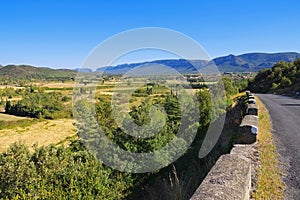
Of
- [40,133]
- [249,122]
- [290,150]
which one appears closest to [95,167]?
[249,122]

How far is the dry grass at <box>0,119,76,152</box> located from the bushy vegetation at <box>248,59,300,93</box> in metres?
38.1

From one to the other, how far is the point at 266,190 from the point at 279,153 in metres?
2.21

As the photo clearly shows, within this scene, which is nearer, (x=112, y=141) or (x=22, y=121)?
(x=112, y=141)

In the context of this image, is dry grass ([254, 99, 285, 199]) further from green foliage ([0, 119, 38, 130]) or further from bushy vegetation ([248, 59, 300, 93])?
green foliage ([0, 119, 38, 130])

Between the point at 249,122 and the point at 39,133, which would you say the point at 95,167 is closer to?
the point at 249,122

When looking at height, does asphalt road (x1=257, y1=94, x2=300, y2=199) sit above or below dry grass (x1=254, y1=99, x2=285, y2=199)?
below

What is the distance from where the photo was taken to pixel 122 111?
875 inches

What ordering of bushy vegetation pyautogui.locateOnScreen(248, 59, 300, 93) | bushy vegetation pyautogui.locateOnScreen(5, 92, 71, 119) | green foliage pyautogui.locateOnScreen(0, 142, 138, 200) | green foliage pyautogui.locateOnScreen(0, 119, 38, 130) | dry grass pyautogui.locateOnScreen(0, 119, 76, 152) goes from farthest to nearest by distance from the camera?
bushy vegetation pyautogui.locateOnScreen(5, 92, 71, 119) → green foliage pyautogui.locateOnScreen(0, 119, 38, 130) → dry grass pyautogui.locateOnScreen(0, 119, 76, 152) → bushy vegetation pyautogui.locateOnScreen(248, 59, 300, 93) → green foliage pyautogui.locateOnScreen(0, 142, 138, 200)

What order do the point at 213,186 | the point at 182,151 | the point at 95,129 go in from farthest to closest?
the point at 95,129, the point at 182,151, the point at 213,186

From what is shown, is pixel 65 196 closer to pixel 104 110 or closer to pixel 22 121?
pixel 104 110

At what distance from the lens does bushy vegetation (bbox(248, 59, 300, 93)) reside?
45719 millimetres

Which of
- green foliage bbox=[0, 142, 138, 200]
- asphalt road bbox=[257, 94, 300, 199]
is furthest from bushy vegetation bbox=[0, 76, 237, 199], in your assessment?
asphalt road bbox=[257, 94, 300, 199]

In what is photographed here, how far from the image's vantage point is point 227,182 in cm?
318

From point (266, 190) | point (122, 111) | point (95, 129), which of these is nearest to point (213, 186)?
point (266, 190)
